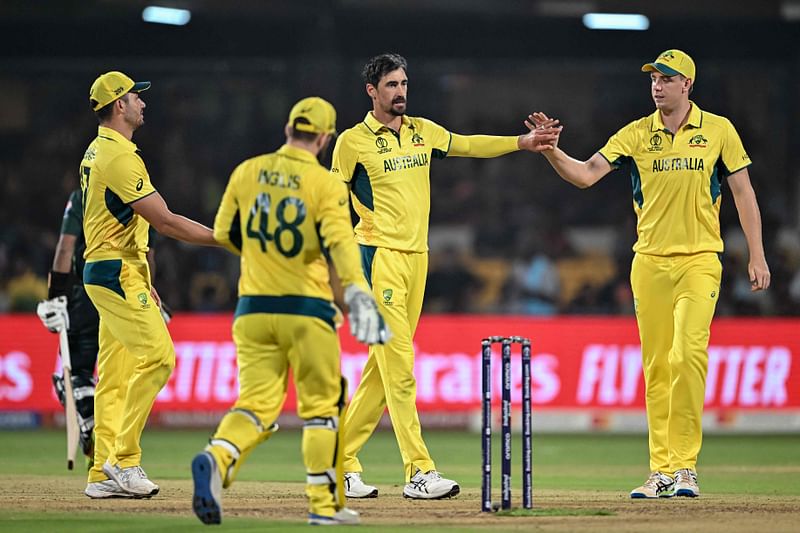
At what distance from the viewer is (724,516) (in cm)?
745

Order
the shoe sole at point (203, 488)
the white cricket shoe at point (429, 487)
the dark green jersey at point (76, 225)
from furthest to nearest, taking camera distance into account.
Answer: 1. the dark green jersey at point (76, 225)
2. the white cricket shoe at point (429, 487)
3. the shoe sole at point (203, 488)

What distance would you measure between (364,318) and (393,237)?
199 cm

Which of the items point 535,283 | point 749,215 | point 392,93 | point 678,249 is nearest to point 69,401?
point 392,93

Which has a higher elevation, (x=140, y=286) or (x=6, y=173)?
(x=6, y=173)

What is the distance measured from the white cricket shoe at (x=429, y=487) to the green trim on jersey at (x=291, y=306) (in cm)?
183

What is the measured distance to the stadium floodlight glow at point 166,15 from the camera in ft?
65.8

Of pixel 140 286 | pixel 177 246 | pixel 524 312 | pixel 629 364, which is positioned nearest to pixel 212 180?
pixel 177 246

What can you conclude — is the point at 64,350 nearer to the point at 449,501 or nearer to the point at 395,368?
the point at 395,368

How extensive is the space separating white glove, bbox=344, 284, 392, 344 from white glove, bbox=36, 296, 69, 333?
154 inches

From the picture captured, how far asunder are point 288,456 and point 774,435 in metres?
5.98

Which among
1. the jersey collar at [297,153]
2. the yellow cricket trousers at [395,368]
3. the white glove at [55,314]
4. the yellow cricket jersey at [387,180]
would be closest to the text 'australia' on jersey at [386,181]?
the yellow cricket jersey at [387,180]

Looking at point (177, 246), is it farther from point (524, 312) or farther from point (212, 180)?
point (524, 312)

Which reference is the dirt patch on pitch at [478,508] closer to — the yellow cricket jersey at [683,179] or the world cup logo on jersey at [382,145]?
the yellow cricket jersey at [683,179]

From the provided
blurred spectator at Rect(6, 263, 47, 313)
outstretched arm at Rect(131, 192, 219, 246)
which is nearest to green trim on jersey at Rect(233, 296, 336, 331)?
outstretched arm at Rect(131, 192, 219, 246)
